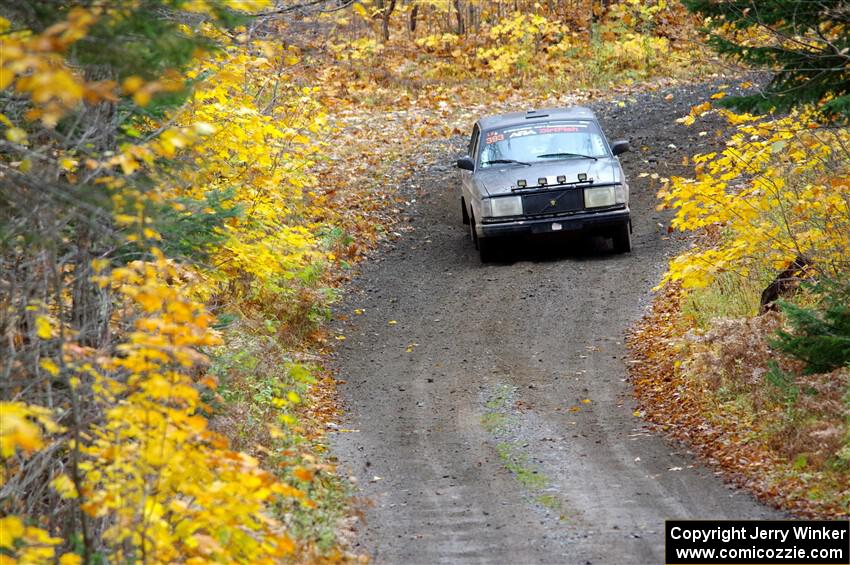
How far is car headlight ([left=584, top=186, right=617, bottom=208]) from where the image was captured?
45.4 feet

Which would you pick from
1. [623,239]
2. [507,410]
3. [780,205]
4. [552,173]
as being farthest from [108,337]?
[623,239]

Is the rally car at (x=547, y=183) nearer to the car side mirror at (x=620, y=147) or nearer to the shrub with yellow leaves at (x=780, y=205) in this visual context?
the car side mirror at (x=620, y=147)

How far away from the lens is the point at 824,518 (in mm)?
6617

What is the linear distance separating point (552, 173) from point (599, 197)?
73 centimetres

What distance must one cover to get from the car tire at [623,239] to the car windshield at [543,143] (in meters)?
1.11

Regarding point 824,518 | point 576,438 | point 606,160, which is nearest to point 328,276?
point 606,160

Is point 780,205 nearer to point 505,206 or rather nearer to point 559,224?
point 559,224

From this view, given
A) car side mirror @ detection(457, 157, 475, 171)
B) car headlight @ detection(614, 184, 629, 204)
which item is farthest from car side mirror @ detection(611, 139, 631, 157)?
car side mirror @ detection(457, 157, 475, 171)

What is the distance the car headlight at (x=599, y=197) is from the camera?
1384 cm

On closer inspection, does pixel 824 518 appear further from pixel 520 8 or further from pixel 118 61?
pixel 520 8

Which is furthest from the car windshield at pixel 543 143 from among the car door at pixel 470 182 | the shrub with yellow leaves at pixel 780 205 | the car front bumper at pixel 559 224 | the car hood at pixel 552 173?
the shrub with yellow leaves at pixel 780 205

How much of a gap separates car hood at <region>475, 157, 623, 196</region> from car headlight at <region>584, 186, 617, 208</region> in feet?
0.32

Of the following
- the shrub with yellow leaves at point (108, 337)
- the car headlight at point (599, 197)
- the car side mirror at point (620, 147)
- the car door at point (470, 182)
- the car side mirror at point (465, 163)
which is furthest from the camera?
the car door at point (470, 182)

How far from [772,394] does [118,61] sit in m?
6.48
